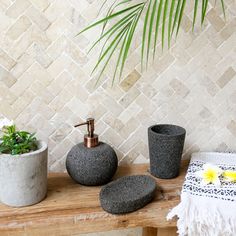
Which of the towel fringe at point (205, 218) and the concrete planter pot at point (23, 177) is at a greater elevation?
the concrete planter pot at point (23, 177)

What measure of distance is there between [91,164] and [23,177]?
22 cm

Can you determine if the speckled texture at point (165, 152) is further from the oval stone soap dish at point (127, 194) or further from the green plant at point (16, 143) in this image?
the green plant at point (16, 143)

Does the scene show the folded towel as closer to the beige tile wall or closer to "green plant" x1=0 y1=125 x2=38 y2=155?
the beige tile wall

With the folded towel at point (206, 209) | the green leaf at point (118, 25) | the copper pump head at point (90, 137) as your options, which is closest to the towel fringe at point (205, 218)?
the folded towel at point (206, 209)

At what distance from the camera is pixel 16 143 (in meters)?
0.94

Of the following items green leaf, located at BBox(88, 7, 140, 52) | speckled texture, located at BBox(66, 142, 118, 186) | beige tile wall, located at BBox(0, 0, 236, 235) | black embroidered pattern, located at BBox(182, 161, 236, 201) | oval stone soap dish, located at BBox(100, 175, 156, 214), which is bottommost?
oval stone soap dish, located at BBox(100, 175, 156, 214)

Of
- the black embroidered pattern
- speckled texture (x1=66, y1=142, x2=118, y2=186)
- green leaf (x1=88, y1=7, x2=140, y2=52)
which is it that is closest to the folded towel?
the black embroidered pattern

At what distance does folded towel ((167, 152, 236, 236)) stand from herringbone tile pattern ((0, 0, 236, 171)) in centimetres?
29

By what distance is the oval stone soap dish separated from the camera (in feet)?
2.99

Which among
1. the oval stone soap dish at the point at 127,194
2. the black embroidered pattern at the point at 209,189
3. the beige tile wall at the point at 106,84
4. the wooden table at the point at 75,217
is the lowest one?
the wooden table at the point at 75,217

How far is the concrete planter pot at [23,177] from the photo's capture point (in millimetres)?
884

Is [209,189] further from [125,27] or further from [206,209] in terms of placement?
[125,27]

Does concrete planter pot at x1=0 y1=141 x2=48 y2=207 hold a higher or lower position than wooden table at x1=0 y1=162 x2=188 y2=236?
higher

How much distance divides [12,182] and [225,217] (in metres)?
0.60
